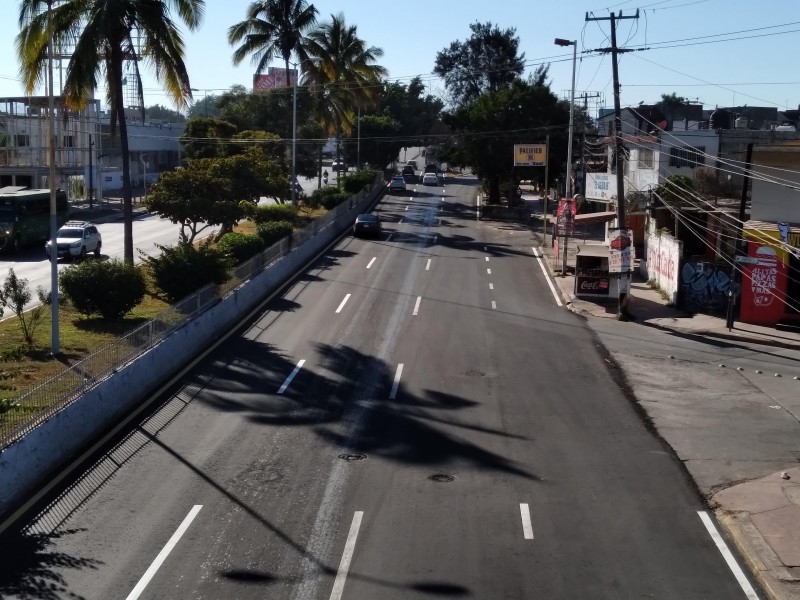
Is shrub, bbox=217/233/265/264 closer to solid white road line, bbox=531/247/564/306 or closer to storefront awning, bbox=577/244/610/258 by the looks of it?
solid white road line, bbox=531/247/564/306

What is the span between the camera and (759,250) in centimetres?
3303

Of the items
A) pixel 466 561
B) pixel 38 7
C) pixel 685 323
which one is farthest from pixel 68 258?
pixel 466 561

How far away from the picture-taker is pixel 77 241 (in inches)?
1763

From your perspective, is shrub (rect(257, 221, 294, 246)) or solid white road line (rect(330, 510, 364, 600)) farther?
shrub (rect(257, 221, 294, 246))

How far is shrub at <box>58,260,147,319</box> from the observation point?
91.5 feet

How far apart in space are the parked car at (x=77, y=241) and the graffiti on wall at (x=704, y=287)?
2753cm

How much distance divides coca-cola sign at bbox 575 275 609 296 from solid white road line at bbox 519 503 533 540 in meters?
22.3

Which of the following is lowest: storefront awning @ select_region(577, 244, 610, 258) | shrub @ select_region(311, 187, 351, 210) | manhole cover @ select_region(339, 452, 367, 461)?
manhole cover @ select_region(339, 452, 367, 461)

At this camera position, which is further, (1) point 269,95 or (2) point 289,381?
(1) point 269,95

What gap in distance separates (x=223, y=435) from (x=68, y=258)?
28592 mm

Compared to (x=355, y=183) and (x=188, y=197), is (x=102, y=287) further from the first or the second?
(x=355, y=183)

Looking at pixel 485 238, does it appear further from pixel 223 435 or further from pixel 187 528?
pixel 187 528

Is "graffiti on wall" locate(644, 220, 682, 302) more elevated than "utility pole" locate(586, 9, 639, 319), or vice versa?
"utility pole" locate(586, 9, 639, 319)

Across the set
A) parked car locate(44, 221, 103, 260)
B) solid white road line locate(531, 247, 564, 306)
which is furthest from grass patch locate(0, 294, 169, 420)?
solid white road line locate(531, 247, 564, 306)
